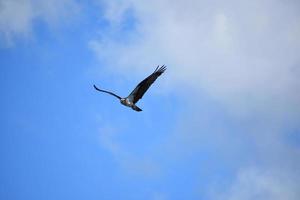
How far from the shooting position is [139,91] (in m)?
45.9

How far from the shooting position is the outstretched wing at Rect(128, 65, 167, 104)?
44.2m

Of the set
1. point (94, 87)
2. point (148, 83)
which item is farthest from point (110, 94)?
point (148, 83)

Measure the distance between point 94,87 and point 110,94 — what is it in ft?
4.76

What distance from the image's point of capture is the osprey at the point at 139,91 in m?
44.3

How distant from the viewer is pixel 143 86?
149ft

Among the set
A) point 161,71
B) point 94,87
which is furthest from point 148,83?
point 94,87

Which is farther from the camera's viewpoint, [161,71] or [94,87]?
[94,87]

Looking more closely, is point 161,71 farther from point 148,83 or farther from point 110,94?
point 110,94

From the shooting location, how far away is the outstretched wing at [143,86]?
44.2 meters

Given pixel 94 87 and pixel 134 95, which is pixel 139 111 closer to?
pixel 134 95

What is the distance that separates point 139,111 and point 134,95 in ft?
4.45

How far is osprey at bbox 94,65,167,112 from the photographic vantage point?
44281 mm

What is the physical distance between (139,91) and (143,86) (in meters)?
0.70

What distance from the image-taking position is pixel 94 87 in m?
47.5
